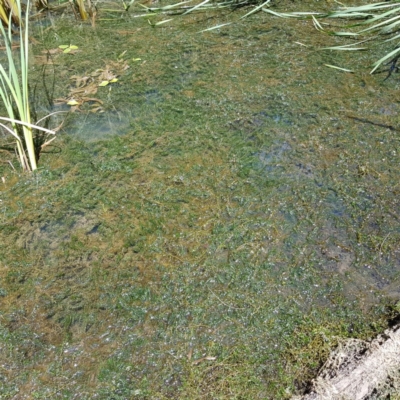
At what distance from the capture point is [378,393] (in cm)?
128

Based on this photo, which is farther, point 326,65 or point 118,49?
point 118,49

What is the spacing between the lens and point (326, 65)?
252cm

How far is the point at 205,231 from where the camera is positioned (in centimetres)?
177

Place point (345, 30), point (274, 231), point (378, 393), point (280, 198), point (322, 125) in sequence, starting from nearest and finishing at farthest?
point (378, 393) → point (274, 231) → point (280, 198) → point (322, 125) → point (345, 30)

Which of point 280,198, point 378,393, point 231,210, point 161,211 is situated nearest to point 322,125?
point 280,198

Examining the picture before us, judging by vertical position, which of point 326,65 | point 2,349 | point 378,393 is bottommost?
point 378,393

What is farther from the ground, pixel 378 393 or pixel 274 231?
pixel 274 231

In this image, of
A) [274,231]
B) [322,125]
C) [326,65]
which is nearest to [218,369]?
[274,231]

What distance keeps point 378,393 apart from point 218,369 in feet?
1.33

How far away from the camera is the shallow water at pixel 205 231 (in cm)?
142

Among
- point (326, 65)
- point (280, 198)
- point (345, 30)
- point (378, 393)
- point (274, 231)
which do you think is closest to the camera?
point (378, 393)

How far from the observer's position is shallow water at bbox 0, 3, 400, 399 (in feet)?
4.66

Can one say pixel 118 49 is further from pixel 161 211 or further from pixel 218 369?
pixel 218 369

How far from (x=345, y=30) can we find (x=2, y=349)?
7.47ft
